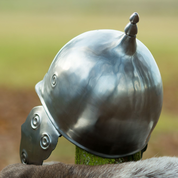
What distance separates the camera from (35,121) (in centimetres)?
135

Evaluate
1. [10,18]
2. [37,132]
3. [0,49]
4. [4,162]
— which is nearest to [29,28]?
[10,18]

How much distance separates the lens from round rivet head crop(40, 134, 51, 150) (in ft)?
4.19

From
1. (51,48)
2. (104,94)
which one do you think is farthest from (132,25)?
(51,48)

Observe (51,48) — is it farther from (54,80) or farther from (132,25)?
(132,25)

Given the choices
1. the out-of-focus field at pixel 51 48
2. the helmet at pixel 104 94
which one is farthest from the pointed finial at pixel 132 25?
the out-of-focus field at pixel 51 48

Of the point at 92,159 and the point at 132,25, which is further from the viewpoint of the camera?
the point at 92,159

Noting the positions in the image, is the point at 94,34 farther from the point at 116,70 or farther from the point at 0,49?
the point at 0,49

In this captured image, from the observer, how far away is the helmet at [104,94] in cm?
114

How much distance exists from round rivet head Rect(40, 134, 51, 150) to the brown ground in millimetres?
2125

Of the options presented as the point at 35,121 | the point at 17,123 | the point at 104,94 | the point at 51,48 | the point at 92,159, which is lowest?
the point at 17,123

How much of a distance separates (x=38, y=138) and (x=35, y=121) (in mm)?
91

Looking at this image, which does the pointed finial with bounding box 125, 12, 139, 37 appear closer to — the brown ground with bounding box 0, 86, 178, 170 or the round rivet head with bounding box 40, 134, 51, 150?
the round rivet head with bounding box 40, 134, 51, 150

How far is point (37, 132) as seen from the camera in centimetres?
132

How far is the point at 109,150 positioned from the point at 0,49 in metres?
8.22
